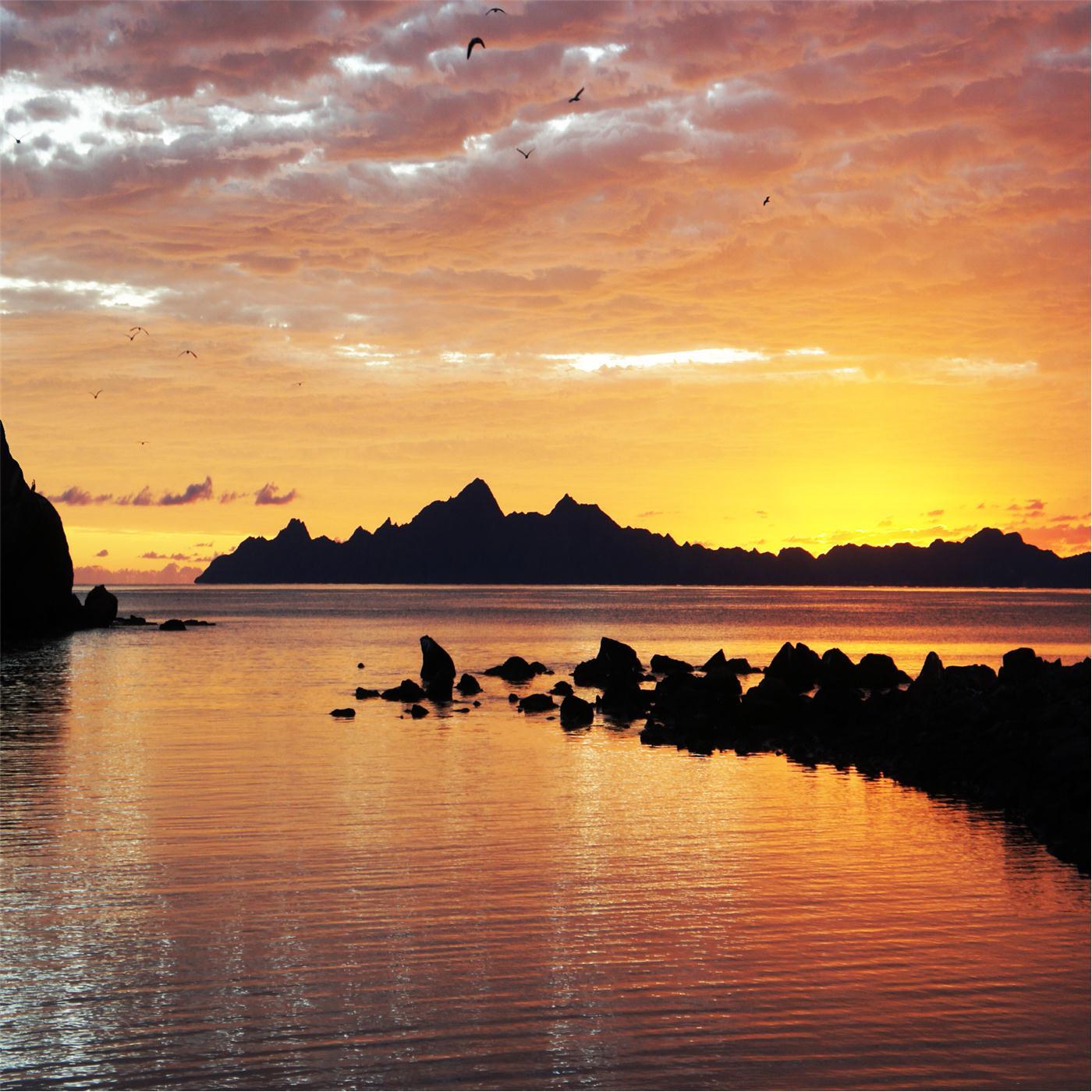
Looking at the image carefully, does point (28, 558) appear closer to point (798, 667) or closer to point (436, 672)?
point (436, 672)

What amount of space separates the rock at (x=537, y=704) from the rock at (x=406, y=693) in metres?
5.50

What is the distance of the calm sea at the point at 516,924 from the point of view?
1291 cm

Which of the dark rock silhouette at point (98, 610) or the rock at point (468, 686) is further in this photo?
the dark rock silhouette at point (98, 610)

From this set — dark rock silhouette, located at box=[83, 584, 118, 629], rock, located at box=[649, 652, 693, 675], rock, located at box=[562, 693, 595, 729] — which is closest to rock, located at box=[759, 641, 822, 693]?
rock, located at box=[649, 652, 693, 675]

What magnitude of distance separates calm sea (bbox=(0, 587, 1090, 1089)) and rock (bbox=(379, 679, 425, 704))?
15.0 m

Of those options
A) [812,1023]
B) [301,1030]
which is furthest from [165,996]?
[812,1023]

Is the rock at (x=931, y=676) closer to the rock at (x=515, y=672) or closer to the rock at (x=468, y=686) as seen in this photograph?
the rock at (x=468, y=686)

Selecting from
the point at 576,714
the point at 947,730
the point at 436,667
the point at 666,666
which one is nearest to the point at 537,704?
the point at 576,714

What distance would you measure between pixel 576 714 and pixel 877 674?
64.2 feet

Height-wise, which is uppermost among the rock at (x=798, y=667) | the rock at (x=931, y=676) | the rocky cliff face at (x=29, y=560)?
the rocky cliff face at (x=29, y=560)

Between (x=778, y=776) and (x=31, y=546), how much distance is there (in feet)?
335

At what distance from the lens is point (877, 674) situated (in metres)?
56.3

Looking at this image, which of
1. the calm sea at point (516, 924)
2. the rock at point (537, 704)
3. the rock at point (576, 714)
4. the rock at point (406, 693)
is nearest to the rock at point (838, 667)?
the rock at point (576, 714)

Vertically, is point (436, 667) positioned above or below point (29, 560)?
below
